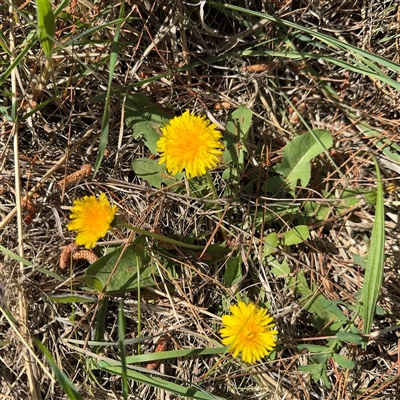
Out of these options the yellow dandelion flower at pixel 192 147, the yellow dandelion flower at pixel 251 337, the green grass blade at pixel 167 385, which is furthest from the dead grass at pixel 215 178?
the yellow dandelion flower at pixel 192 147

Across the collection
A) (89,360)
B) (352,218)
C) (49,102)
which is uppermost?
(49,102)

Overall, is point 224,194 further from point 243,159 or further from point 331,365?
point 331,365

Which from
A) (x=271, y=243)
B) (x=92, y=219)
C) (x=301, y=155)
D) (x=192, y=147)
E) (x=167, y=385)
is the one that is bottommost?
(x=167, y=385)

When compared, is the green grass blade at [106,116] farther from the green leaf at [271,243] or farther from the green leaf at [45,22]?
the green leaf at [271,243]

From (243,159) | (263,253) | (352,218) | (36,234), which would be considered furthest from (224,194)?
(36,234)

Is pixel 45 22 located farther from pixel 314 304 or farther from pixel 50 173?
pixel 314 304

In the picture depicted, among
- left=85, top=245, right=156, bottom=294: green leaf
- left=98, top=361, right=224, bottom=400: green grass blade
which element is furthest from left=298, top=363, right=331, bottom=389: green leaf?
left=85, top=245, right=156, bottom=294: green leaf

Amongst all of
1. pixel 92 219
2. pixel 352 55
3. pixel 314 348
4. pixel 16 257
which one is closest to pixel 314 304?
pixel 314 348
